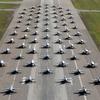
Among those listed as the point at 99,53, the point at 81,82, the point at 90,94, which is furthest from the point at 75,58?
the point at 90,94

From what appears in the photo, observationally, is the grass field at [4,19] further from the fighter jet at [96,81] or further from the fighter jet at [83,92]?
the fighter jet at [83,92]

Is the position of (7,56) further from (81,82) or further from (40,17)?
(40,17)

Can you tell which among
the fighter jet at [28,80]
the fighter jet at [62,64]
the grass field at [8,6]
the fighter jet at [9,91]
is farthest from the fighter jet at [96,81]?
the grass field at [8,6]

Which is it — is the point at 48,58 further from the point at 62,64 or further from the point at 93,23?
the point at 93,23

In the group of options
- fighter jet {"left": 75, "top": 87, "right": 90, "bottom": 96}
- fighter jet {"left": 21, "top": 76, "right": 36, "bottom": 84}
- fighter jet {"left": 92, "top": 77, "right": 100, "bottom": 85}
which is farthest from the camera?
fighter jet {"left": 21, "top": 76, "right": 36, "bottom": 84}

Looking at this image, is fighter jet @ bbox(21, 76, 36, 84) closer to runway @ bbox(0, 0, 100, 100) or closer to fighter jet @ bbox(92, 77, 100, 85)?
runway @ bbox(0, 0, 100, 100)

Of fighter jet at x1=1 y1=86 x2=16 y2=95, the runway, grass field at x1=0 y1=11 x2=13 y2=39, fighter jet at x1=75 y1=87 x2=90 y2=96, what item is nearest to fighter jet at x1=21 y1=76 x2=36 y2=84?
the runway
